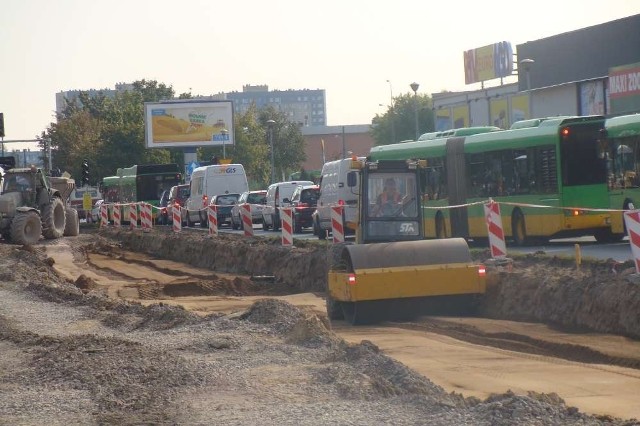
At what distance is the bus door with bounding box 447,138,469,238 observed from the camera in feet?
106

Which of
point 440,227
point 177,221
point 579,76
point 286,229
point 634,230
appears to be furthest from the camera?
point 579,76

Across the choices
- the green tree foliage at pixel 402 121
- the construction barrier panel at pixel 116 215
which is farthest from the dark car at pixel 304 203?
the green tree foliage at pixel 402 121

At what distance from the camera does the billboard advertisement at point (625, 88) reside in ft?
189

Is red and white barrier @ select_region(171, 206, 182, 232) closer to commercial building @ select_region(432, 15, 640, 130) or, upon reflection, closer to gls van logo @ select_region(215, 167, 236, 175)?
gls van logo @ select_region(215, 167, 236, 175)

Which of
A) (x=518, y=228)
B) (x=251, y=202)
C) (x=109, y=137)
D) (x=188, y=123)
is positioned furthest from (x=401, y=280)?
(x=109, y=137)

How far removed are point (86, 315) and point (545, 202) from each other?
13.7m

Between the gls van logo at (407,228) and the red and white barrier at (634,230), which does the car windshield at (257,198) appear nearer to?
the gls van logo at (407,228)

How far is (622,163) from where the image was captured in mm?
28062

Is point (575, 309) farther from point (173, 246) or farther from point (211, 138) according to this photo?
point (211, 138)

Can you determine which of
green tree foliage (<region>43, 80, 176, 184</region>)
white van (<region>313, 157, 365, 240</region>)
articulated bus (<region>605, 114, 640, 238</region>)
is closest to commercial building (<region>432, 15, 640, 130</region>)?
white van (<region>313, 157, 365, 240</region>)

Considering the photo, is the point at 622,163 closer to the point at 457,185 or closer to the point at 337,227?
the point at 457,185

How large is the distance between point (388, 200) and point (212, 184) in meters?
38.0

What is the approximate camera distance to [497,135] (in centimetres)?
3152

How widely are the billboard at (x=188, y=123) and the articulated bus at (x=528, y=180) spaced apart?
60.4 metres
